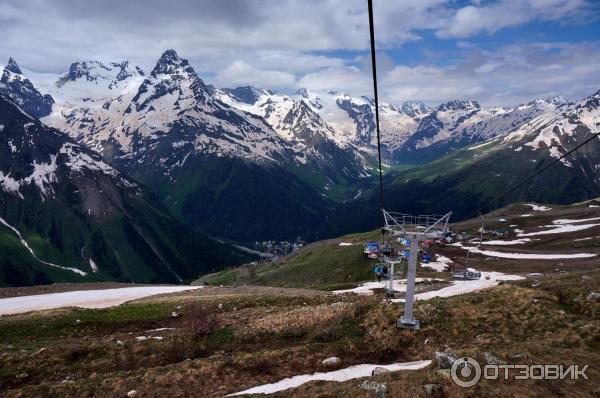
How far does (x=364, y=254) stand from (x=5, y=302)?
120866 millimetres

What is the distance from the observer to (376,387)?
2541 cm

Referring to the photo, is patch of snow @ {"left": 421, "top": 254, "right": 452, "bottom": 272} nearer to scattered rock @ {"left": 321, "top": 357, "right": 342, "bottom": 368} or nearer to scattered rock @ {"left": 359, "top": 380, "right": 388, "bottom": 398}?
scattered rock @ {"left": 321, "top": 357, "right": 342, "bottom": 368}

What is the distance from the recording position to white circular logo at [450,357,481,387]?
25109 millimetres

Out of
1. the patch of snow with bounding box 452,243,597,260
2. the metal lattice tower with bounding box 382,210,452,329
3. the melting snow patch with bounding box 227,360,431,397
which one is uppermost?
the metal lattice tower with bounding box 382,210,452,329

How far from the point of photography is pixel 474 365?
26.8 metres

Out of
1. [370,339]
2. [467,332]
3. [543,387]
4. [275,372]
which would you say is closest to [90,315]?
[275,372]

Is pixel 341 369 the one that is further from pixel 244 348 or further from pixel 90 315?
pixel 90 315

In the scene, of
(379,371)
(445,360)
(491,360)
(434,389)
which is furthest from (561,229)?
(434,389)

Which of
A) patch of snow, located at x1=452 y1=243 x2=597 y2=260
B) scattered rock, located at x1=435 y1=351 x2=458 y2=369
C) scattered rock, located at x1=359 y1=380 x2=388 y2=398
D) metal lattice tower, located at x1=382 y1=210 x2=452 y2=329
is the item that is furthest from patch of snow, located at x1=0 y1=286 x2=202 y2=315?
patch of snow, located at x1=452 y1=243 x2=597 y2=260

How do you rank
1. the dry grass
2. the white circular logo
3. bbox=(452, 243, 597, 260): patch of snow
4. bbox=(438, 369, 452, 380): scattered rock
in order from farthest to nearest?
1. bbox=(452, 243, 597, 260): patch of snow
2. the dry grass
3. bbox=(438, 369, 452, 380): scattered rock
4. the white circular logo

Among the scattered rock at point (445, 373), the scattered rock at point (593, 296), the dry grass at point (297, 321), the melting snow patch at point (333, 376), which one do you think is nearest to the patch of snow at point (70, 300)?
the dry grass at point (297, 321)

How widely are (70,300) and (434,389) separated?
81973 millimetres

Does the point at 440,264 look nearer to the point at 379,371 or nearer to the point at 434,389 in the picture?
the point at 379,371

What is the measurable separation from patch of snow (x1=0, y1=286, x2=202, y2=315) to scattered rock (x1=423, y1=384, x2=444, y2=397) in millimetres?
70663
